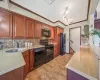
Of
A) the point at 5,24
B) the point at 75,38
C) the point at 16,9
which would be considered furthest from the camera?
the point at 75,38

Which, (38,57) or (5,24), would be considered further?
(38,57)

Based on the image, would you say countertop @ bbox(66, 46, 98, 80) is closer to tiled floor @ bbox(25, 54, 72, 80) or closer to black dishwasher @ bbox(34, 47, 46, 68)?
tiled floor @ bbox(25, 54, 72, 80)

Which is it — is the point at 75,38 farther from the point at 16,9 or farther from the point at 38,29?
the point at 16,9

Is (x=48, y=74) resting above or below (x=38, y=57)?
below

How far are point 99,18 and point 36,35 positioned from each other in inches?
120

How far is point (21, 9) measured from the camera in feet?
8.75

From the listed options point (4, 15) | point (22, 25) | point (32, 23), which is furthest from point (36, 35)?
point (4, 15)

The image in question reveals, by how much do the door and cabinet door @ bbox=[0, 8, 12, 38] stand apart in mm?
5055

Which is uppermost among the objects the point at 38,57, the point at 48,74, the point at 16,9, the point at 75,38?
the point at 16,9

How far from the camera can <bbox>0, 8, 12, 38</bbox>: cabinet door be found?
6.72 ft

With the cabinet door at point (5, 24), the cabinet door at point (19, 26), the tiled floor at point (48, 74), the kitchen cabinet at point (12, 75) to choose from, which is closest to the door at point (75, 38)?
the tiled floor at point (48, 74)

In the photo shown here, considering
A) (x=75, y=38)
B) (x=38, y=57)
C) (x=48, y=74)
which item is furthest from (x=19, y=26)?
(x=75, y=38)

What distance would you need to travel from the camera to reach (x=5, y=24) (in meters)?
2.12

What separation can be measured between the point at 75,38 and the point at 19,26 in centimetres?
477
